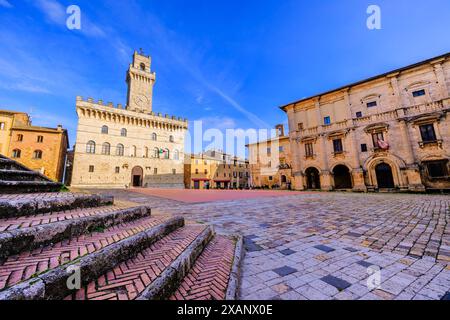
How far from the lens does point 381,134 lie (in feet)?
61.6

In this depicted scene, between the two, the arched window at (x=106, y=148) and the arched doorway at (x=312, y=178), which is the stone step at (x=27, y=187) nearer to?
the arched doorway at (x=312, y=178)

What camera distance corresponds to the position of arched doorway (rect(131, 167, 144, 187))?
2979cm

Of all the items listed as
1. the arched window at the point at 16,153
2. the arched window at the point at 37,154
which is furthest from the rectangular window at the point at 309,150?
the arched window at the point at 16,153

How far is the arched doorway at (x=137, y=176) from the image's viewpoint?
97.7ft

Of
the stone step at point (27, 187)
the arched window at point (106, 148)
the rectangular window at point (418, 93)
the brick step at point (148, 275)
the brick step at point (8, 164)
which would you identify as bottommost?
the brick step at point (148, 275)

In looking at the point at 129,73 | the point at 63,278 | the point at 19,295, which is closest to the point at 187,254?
the point at 63,278

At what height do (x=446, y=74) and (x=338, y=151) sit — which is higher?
(x=446, y=74)

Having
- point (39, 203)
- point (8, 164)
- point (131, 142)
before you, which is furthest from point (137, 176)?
point (39, 203)

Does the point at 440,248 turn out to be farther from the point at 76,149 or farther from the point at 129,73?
the point at 129,73

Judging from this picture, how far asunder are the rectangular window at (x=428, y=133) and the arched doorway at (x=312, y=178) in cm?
1035

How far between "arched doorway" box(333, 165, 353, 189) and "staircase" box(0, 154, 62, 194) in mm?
24812

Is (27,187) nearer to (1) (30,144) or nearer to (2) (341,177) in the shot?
(2) (341,177)
